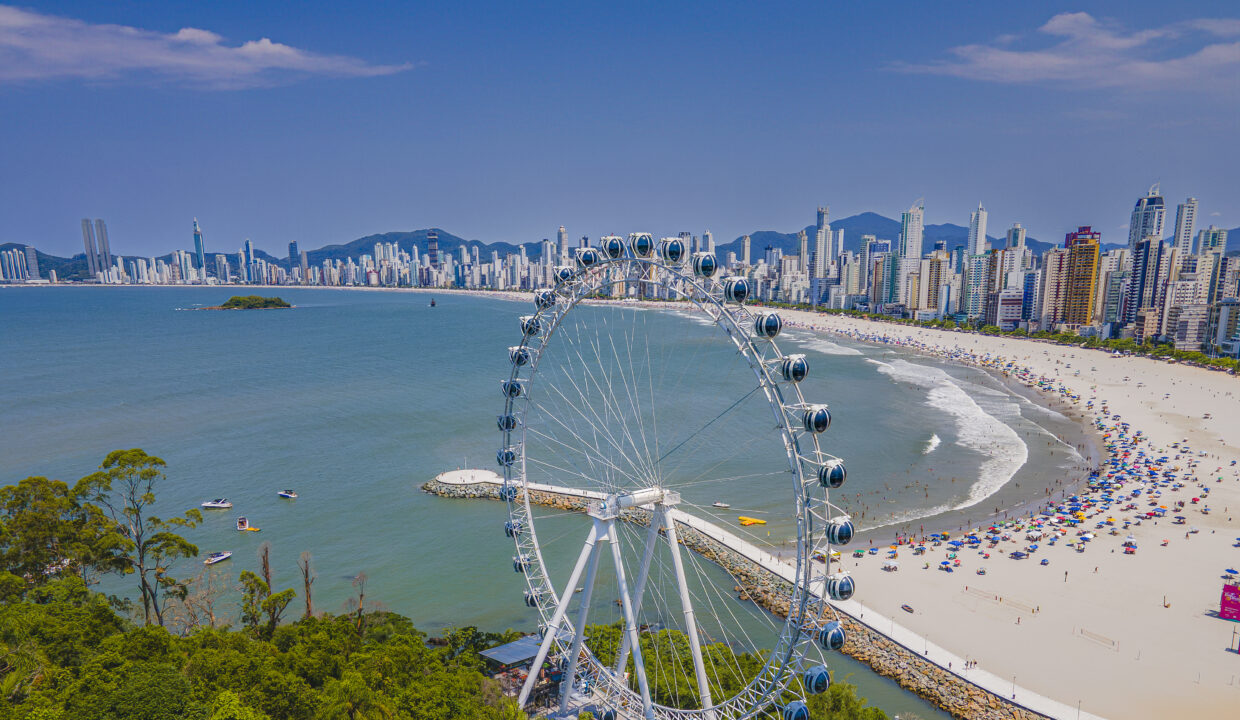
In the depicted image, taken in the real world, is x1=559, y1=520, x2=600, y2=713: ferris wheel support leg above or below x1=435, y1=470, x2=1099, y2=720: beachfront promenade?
above

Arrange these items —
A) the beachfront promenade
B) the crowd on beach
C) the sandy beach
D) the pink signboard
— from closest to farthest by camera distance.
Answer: the beachfront promenade
the sandy beach
the pink signboard
the crowd on beach

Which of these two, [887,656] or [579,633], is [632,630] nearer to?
[579,633]

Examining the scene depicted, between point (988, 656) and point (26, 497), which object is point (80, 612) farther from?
point (988, 656)

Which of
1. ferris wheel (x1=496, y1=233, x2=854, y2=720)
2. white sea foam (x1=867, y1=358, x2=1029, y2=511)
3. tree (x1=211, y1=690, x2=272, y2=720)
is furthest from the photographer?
white sea foam (x1=867, y1=358, x2=1029, y2=511)

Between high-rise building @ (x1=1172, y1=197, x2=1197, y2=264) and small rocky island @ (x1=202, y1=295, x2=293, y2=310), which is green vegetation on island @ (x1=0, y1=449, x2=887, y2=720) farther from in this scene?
high-rise building @ (x1=1172, y1=197, x2=1197, y2=264)

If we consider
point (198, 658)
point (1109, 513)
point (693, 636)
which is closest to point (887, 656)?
point (693, 636)

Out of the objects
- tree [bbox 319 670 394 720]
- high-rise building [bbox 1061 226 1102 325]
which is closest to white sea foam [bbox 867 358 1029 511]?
tree [bbox 319 670 394 720]

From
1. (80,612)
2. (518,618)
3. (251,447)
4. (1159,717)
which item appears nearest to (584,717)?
(518,618)

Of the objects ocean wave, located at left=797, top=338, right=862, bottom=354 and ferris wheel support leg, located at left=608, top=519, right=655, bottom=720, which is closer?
ferris wheel support leg, located at left=608, top=519, right=655, bottom=720
